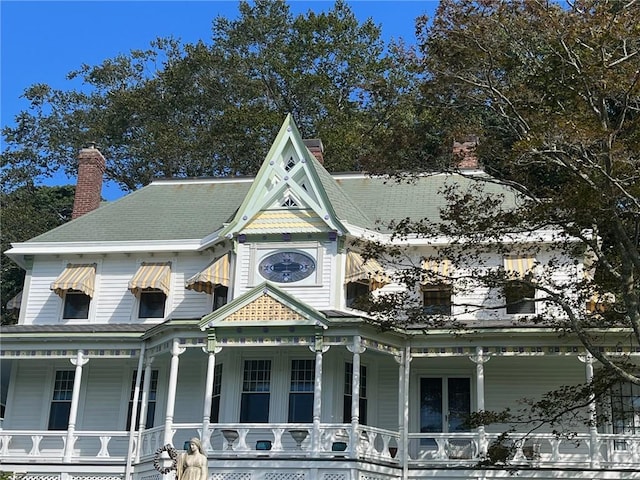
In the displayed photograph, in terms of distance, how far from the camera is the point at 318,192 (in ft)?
85.9

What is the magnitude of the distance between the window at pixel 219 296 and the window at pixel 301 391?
10.8 ft

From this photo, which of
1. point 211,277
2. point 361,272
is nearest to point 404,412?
point 361,272

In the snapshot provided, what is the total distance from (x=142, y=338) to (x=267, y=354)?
11.1ft

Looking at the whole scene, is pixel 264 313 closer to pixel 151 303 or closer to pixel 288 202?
pixel 288 202

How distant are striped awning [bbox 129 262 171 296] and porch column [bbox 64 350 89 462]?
2.87 meters

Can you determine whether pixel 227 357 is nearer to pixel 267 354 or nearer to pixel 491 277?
pixel 267 354

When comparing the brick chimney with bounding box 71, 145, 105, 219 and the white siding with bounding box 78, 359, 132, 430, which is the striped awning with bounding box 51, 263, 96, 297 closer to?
the white siding with bounding box 78, 359, 132, 430

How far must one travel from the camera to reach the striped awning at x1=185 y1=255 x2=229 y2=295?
2602cm

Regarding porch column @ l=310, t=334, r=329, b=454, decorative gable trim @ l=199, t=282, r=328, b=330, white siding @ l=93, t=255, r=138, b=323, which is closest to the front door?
porch column @ l=310, t=334, r=329, b=454

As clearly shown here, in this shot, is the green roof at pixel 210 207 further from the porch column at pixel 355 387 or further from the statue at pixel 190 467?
the statue at pixel 190 467

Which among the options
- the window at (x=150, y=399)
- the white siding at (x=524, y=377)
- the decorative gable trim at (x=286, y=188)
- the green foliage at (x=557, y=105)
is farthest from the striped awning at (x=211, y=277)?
the green foliage at (x=557, y=105)

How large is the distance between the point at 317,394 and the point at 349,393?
226cm

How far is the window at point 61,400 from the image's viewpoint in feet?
87.8

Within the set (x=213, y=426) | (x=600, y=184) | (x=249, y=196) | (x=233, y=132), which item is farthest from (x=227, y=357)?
(x=233, y=132)
